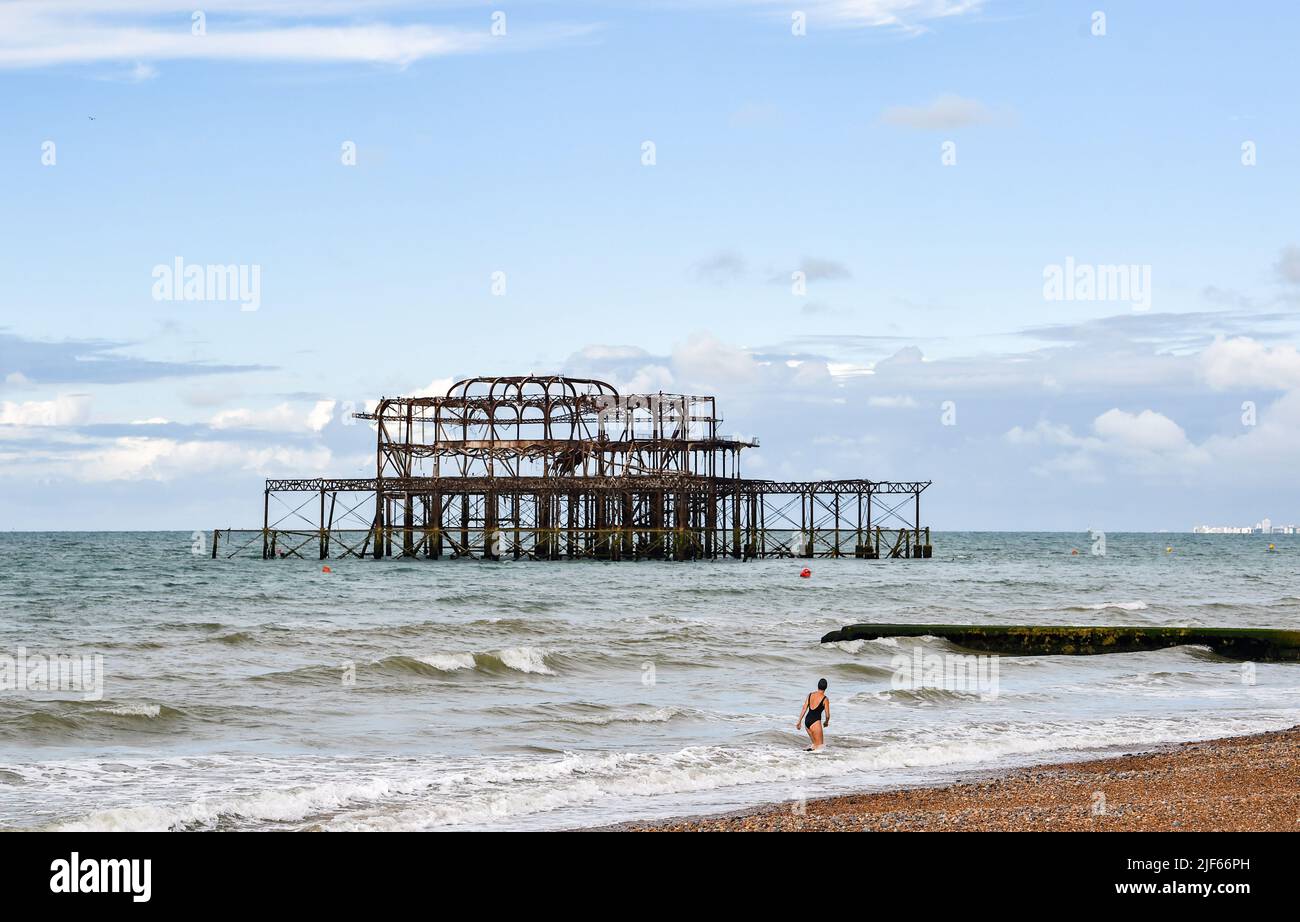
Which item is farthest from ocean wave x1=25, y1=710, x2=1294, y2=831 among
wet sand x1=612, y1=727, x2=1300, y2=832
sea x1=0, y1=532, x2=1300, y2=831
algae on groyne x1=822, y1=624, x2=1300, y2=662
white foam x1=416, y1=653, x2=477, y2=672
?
white foam x1=416, y1=653, x2=477, y2=672

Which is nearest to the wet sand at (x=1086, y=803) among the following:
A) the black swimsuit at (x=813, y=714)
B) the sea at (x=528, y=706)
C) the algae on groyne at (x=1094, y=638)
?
the sea at (x=528, y=706)

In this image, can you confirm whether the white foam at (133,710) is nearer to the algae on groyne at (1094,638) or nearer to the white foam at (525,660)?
the white foam at (525,660)

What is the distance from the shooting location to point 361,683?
2236cm

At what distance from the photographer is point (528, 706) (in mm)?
19734

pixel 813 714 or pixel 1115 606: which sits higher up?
pixel 813 714

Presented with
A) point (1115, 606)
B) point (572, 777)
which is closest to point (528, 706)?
point (572, 777)

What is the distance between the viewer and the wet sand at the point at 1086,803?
34.0ft

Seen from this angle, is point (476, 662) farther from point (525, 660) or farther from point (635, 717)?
point (635, 717)

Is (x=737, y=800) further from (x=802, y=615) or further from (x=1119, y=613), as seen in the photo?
(x=1119, y=613)

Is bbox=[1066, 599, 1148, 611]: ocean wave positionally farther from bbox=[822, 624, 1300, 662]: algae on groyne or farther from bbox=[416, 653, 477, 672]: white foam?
bbox=[416, 653, 477, 672]: white foam

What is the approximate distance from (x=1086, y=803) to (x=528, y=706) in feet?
32.3

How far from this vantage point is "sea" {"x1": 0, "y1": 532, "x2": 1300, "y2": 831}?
13109 millimetres

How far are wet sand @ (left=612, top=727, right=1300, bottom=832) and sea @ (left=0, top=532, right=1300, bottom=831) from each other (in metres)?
0.98
